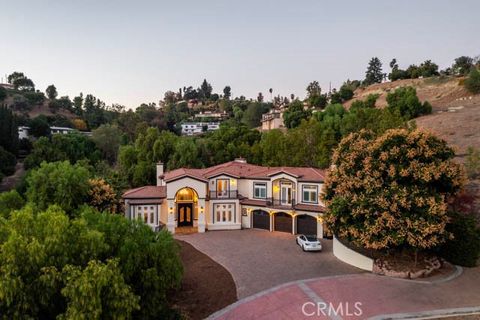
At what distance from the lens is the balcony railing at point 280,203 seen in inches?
1169

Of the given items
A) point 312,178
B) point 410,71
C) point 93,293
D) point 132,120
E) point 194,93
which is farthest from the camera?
point 194,93

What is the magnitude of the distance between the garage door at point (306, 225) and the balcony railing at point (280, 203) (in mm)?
1321

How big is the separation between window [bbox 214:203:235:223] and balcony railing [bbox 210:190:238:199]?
2.31ft

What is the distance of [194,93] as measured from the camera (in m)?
186

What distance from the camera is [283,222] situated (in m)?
30.2

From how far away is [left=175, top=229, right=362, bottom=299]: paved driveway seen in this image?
18969 mm

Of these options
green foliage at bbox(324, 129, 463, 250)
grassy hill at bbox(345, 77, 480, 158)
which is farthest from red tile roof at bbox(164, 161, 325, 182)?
grassy hill at bbox(345, 77, 480, 158)

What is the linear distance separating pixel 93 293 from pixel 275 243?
1841cm

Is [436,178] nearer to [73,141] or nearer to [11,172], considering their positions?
[11,172]

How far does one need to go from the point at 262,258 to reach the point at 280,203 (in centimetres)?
841

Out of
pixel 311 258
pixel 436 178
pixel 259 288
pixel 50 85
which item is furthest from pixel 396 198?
pixel 50 85

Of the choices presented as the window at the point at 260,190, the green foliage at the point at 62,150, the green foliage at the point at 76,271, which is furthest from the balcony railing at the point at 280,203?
the green foliage at the point at 62,150

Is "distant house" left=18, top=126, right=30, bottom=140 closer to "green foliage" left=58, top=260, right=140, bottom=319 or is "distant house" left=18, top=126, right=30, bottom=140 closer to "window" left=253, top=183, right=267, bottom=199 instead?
"window" left=253, top=183, right=267, bottom=199

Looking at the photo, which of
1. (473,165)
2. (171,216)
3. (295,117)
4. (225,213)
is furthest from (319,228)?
(295,117)
